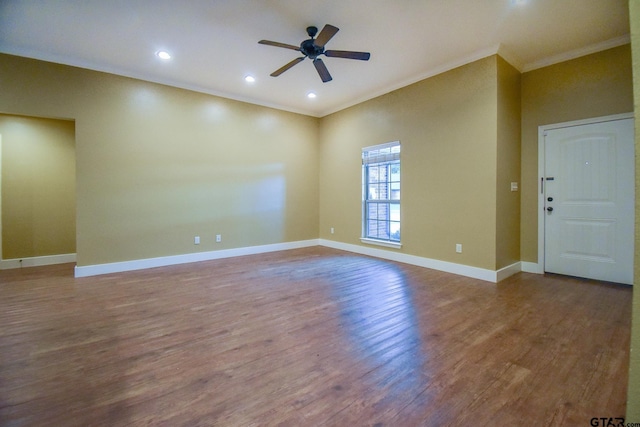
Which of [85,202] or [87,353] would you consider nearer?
[87,353]

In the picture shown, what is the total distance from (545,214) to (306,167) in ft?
14.1

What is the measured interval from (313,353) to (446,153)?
344 centimetres

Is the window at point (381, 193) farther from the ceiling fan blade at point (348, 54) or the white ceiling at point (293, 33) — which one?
the ceiling fan blade at point (348, 54)

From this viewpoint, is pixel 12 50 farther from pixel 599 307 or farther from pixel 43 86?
pixel 599 307

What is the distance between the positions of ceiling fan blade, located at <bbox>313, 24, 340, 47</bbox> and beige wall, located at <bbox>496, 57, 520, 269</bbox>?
2.38m

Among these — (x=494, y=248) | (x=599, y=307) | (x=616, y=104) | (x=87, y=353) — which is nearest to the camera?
(x=87, y=353)

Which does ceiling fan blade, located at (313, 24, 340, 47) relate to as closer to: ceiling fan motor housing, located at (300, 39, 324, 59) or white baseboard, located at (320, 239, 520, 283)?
ceiling fan motor housing, located at (300, 39, 324, 59)

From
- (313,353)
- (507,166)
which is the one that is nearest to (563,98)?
(507,166)

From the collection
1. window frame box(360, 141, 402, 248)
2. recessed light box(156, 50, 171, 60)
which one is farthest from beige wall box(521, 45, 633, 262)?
recessed light box(156, 50, 171, 60)

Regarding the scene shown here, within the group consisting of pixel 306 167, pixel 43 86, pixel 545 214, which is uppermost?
pixel 43 86

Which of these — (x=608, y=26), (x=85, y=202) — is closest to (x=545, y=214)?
(x=608, y=26)

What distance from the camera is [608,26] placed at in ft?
10.1

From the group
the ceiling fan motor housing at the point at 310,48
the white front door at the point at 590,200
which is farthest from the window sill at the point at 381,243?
the ceiling fan motor housing at the point at 310,48

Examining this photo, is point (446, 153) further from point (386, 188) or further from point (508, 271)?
point (508, 271)
